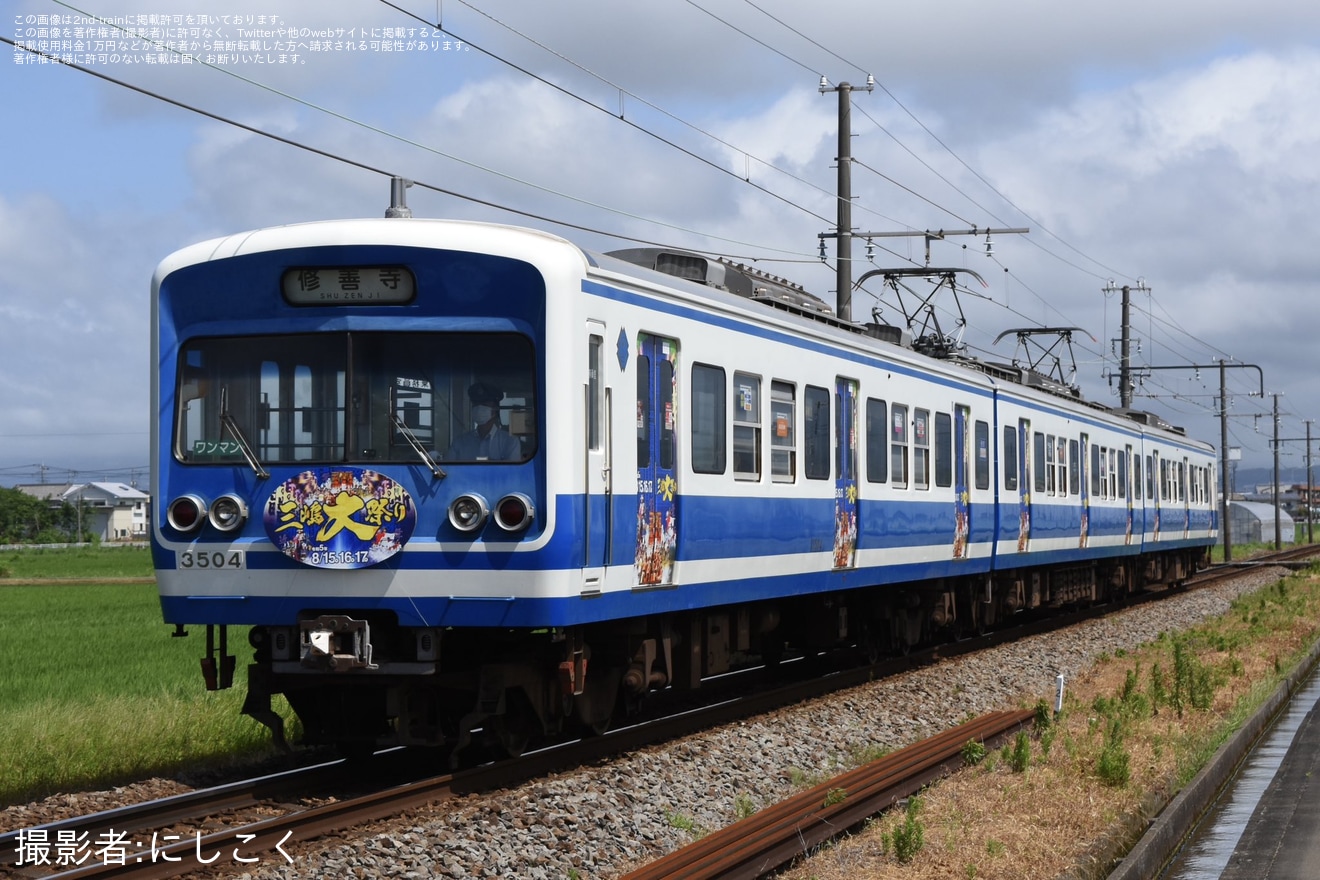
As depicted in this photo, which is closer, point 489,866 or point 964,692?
point 489,866

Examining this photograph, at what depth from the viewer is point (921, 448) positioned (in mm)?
16047

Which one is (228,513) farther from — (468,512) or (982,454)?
(982,454)

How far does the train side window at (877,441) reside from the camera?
1439cm

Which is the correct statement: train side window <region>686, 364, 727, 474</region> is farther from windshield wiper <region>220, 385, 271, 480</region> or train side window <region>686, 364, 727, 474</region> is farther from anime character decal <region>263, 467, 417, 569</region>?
windshield wiper <region>220, 385, 271, 480</region>

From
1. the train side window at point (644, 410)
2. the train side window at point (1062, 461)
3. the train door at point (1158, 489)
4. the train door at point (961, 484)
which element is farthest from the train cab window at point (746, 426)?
the train door at point (1158, 489)

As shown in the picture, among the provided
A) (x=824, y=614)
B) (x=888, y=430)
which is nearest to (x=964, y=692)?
(x=824, y=614)

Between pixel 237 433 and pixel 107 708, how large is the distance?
4168mm

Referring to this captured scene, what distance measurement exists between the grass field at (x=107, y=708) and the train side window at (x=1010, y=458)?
29.7 feet

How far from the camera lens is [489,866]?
7285 millimetres

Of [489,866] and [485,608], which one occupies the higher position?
[485,608]

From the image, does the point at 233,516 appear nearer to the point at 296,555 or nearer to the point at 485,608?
the point at 296,555

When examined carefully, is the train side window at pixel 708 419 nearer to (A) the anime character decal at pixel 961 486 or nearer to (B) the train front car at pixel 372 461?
(B) the train front car at pixel 372 461

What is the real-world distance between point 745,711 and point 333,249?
488 centimetres

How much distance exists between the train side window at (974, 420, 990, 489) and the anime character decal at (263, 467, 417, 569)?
1037 centimetres
